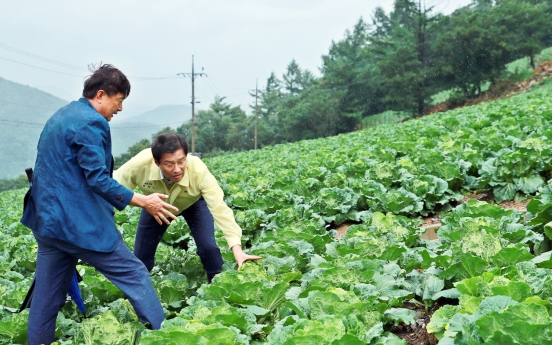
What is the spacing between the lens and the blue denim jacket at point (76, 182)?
3.15 meters

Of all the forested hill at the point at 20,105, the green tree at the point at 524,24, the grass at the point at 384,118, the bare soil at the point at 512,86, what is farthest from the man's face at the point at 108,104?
the forested hill at the point at 20,105

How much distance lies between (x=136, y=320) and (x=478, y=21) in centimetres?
3901

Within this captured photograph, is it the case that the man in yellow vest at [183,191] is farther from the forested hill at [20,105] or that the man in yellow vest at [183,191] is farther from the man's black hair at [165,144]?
the forested hill at [20,105]

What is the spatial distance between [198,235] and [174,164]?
0.87 metres

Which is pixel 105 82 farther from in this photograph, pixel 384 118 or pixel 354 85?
pixel 354 85

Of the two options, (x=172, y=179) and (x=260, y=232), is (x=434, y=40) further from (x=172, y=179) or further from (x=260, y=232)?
(x=172, y=179)

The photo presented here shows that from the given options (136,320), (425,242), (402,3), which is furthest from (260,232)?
(402,3)

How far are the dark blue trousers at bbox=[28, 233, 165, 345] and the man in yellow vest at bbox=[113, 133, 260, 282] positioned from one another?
0.84 metres

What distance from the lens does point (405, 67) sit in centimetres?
3984

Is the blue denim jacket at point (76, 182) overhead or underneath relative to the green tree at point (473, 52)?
underneath

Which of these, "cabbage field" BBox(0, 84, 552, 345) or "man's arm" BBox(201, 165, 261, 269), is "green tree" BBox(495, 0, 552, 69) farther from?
"man's arm" BBox(201, 165, 261, 269)

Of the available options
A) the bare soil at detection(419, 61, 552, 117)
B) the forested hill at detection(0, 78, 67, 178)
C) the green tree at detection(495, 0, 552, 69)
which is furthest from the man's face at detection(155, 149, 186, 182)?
the forested hill at detection(0, 78, 67, 178)

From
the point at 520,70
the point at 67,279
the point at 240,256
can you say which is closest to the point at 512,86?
the point at 520,70

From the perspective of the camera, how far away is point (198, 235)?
4.62 meters
